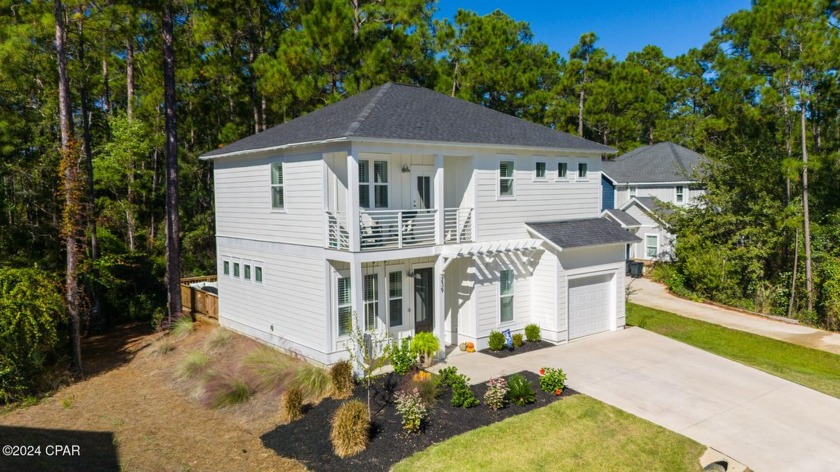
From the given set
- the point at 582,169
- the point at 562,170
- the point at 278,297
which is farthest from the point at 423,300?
the point at 582,169

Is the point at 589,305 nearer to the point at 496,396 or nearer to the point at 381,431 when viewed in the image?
the point at 496,396

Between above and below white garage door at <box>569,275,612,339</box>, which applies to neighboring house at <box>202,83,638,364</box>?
above

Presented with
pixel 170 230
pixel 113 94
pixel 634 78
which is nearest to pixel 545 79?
pixel 634 78

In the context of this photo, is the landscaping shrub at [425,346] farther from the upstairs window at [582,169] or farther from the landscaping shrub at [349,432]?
the upstairs window at [582,169]

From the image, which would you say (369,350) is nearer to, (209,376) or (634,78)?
(209,376)

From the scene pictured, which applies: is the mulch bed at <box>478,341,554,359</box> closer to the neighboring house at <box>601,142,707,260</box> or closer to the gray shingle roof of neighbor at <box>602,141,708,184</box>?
the neighboring house at <box>601,142,707,260</box>

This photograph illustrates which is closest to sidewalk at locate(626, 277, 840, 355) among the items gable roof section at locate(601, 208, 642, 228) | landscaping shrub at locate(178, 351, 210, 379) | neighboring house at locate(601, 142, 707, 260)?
gable roof section at locate(601, 208, 642, 228)
